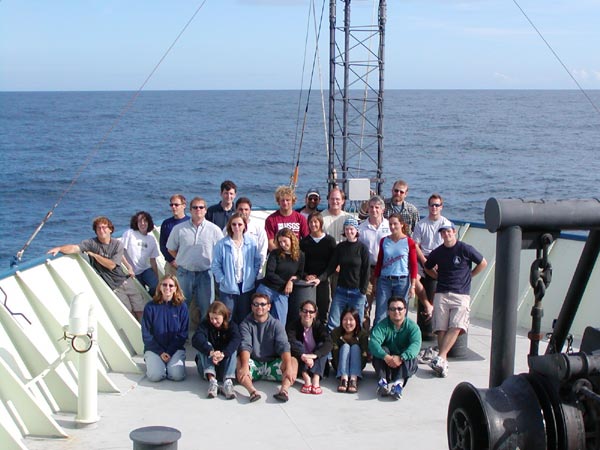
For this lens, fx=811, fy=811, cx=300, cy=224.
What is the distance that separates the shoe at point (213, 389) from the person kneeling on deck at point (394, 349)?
1.46 metres

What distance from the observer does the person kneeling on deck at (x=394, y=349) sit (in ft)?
24.3

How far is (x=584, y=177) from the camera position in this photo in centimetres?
4162

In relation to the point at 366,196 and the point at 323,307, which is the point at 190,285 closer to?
the point at 323,307

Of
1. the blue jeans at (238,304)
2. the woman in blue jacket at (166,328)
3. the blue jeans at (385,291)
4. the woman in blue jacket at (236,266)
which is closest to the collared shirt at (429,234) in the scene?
the blue jeans at (385,291)

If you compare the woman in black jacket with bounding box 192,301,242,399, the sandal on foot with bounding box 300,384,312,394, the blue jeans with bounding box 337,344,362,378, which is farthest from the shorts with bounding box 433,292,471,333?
the woman in black jacket with bounding box 192,301,242,399

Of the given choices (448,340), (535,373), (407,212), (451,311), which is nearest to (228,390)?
(448,340)

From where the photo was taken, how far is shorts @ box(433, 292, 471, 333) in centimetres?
829

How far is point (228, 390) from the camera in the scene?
7328mm

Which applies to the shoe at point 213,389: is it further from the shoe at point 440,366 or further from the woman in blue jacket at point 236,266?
the shoe at point 440,366

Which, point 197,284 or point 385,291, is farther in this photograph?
point 197,284

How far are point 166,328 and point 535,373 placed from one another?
5.79 meters

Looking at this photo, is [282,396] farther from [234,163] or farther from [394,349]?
[234,163]

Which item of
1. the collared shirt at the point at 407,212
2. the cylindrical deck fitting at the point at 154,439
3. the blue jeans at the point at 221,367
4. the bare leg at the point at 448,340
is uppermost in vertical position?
the collared shirt at the point at 407,212

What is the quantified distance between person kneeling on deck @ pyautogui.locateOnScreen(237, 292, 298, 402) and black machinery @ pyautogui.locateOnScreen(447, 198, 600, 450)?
4.94 metres
